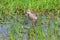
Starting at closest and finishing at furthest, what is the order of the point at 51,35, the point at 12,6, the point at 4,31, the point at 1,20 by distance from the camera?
the point at 51,35 < the point at 4,31 < the point at 1,20 < the point at 12,6

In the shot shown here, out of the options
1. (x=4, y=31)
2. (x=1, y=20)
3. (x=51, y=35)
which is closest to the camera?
(x=51, y=35)

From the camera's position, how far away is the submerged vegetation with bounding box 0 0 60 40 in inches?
167

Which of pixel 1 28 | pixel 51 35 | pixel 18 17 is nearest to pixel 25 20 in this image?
pixel 18 17

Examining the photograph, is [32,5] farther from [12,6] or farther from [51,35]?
[51,35]

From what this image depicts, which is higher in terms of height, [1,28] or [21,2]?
[21,2]

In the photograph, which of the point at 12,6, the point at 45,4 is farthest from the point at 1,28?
the point at 45,4

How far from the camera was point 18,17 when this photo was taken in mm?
5219

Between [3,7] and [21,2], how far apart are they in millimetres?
406

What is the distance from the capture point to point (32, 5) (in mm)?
5676

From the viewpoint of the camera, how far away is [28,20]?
16.6ft

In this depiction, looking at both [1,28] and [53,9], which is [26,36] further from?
[53,9]

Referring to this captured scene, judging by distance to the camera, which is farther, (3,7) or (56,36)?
(3,7)

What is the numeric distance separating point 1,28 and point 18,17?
0.55m

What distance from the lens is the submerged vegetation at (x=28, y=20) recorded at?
423 centimetres
